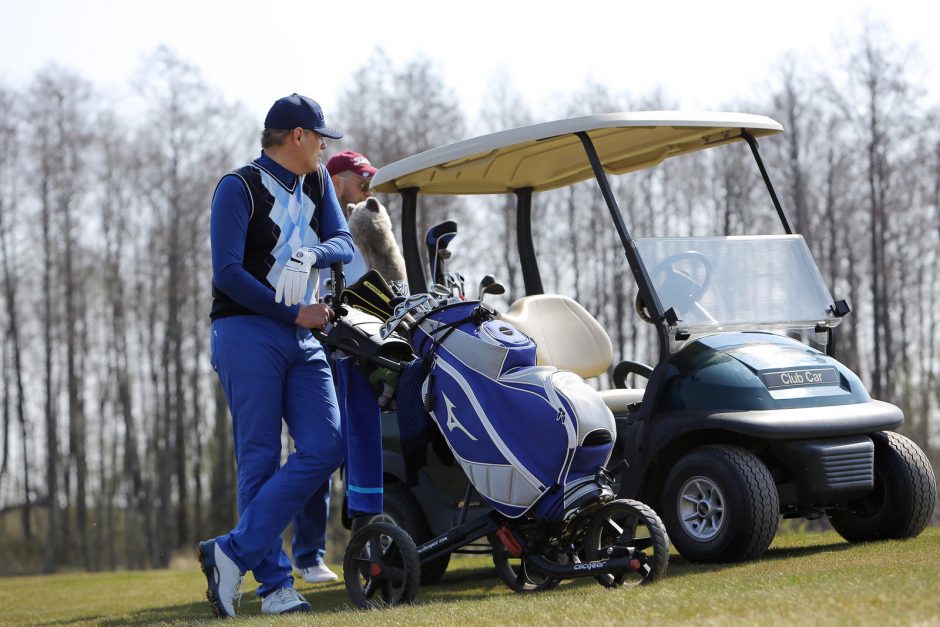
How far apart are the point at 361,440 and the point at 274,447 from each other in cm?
37

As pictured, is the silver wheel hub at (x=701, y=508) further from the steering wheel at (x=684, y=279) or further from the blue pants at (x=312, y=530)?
the blue pants at (x=312, y=530)

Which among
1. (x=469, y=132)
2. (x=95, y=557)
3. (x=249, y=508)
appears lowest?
(x=95, y=557)

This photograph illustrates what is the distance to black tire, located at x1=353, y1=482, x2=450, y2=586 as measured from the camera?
6027 millimetres

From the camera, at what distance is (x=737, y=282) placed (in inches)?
234

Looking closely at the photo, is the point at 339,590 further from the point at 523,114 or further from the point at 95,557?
the point at 95,557

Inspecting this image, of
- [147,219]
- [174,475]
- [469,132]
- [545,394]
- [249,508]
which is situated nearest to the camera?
[545,394]

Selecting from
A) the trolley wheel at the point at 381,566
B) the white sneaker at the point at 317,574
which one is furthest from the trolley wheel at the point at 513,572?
the white sneaker at the point at 317,574

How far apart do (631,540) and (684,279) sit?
1750mm

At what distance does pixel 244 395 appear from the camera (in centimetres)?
501

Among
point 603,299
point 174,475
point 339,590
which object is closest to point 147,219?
point 174,475

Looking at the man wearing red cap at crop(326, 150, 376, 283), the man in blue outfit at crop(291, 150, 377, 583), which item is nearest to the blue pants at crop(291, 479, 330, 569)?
the man in blue outfit at crop(291, 150, 377, 583)

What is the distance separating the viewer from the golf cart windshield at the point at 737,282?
18.8 feet

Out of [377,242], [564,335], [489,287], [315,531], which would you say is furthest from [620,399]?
[315,531]

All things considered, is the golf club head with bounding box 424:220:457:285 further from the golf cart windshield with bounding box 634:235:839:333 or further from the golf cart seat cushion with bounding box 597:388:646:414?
the golf cart seat cushion with bounding box 597:388:646:414
